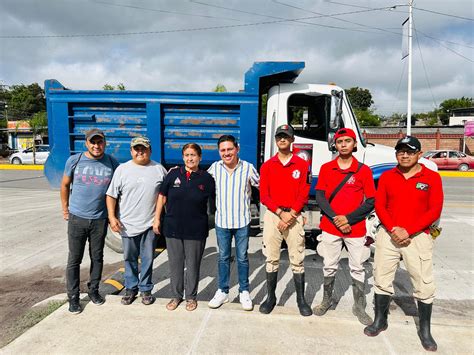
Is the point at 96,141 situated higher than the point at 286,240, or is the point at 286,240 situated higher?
the point at 96,141

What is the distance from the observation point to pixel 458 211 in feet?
28.9

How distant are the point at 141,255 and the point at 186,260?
477mm

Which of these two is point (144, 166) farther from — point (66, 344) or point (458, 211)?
point (458, 211)

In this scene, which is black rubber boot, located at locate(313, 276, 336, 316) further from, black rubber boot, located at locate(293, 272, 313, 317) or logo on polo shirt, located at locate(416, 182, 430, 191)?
logo on polo shirt, located at locate(416, 182, 430, 191)

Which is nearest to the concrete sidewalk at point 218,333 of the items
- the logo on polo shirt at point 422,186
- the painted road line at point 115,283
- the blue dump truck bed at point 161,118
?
the painted road line at point 115,283

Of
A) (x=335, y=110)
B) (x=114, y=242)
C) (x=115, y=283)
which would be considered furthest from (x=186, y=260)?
(x=335, y=110)

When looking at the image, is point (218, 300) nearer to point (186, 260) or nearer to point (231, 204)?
point (186, 260)

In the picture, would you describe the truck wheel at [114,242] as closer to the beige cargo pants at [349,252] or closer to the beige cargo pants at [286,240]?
the beige cargo pants at [286,240]

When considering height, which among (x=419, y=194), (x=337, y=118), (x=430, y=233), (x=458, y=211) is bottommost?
(x=458, y=211)

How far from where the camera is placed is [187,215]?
316 cm

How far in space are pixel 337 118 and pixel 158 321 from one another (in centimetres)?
343

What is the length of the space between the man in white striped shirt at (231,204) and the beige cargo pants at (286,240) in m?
0.22

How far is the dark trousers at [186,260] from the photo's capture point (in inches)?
128

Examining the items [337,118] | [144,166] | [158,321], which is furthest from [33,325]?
[337,118]
